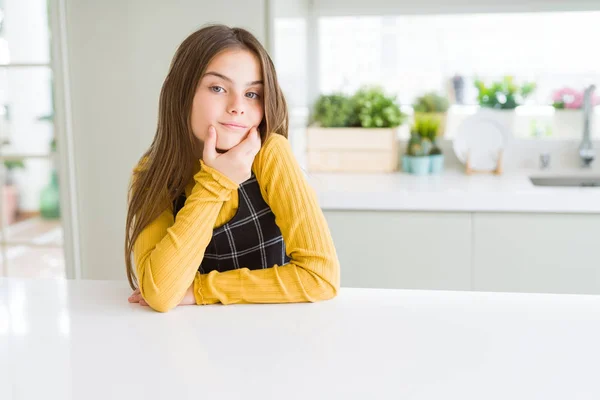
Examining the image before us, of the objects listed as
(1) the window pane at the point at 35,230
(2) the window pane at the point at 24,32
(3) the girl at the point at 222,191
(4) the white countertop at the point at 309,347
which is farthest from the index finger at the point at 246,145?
(1) the window pane at the point at 35,230

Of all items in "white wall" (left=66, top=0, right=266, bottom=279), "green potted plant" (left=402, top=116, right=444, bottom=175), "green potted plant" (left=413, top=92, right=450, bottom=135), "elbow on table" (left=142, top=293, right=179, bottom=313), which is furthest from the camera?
"green potted plant" (left=413, top=92, right=450, bottom=135)

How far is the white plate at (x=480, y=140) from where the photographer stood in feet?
9.65

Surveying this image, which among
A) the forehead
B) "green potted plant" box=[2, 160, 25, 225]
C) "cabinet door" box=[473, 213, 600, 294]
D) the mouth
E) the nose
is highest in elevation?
the forehead

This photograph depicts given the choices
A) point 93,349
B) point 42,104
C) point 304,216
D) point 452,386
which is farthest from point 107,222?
point 452,386

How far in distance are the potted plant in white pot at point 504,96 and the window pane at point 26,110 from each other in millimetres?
1799

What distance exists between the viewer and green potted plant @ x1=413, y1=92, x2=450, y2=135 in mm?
3143

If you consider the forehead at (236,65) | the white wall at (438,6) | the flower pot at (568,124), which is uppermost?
the white wall at (438,6)

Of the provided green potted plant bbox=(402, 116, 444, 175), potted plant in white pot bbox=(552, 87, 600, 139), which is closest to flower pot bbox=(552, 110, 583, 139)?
potted plant in white pot bbox=(552, 87, 600, 139)

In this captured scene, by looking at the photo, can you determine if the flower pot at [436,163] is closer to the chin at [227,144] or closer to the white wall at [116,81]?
the white wall at [116,81]

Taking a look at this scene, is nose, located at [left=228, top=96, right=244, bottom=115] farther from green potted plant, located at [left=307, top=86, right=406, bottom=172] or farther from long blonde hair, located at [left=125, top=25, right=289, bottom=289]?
green potted plant, located at [left=307, top=86, right=406, bottom=172]

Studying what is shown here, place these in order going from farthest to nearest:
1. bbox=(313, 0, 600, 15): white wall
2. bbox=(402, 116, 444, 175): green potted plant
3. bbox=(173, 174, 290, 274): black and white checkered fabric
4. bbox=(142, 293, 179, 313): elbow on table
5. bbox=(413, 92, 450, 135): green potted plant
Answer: bbox=(413, 92, 450, 135): green potted plant < bbox=(313, 0, 600, 15): white wall < bbox=(402, 116, 444, 175): green potted plant < bbox=(173, 174, 290, 274): black and white checkered fabric < bbox=(142, 293, 179, 313): elbow on table

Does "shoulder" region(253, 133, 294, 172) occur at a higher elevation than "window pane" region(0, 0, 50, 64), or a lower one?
lower

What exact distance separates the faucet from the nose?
7.02 ft

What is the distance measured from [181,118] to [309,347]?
53 cm
